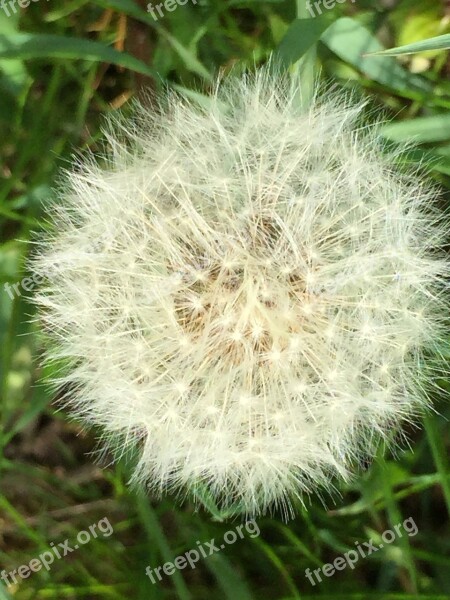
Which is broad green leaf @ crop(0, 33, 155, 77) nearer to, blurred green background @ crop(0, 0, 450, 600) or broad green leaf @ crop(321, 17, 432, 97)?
blurred green background @ crop(0, 0, 450, 600)

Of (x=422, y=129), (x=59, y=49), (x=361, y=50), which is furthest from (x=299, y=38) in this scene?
(x=59, y=49)

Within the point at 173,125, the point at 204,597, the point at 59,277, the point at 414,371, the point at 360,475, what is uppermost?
the point at 173,125

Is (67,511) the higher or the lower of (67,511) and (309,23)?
the lower

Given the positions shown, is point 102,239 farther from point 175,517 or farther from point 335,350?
point 175,517

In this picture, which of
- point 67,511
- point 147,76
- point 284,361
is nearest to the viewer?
point 284,361

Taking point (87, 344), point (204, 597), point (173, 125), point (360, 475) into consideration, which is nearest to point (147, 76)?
point (173, 125)

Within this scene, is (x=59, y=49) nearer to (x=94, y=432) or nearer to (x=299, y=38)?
(x=299, y=38)
